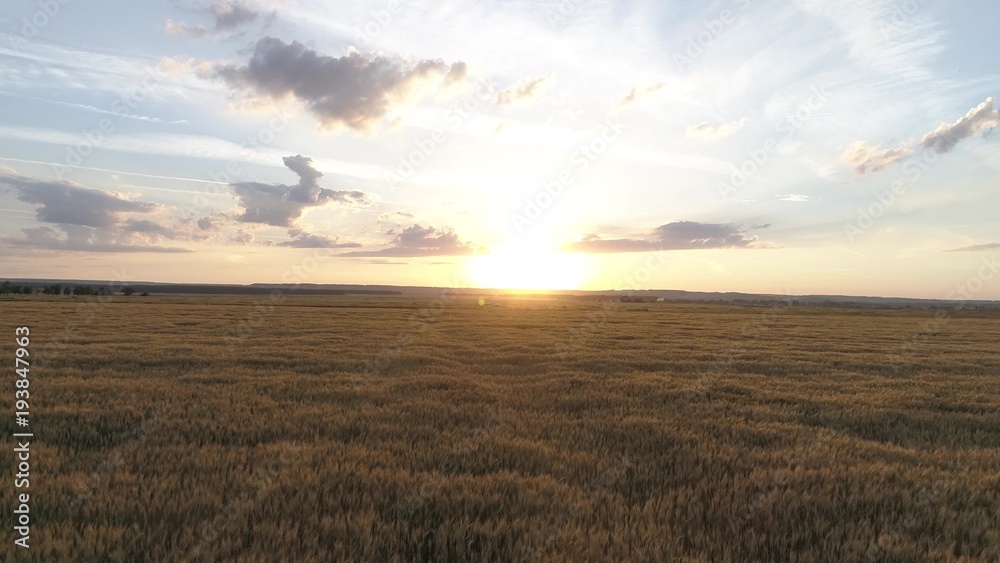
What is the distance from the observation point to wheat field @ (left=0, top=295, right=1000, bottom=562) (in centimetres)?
472

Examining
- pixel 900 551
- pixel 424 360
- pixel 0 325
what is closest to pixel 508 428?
pixel 900 551

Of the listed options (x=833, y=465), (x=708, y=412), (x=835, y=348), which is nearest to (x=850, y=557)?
(x=833, y=465)

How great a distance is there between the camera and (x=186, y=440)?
7715mm

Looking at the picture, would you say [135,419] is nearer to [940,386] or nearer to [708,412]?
[708,412]

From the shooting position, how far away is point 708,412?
10914mm

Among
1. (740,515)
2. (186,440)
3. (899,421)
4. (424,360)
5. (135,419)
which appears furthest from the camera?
(424,360)

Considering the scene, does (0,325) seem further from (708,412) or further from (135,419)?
(708,412)

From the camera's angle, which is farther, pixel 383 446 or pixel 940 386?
pixel 940 386

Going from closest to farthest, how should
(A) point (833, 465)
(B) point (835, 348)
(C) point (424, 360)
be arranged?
(A) point (833, 465) < (C) point (424, 360) < (B) point (835, 348)

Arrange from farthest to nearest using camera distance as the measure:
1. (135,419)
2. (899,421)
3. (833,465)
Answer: (899,421) → (135,419) → (833,465)

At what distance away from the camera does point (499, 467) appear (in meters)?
6.86

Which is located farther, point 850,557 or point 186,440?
point 186,440

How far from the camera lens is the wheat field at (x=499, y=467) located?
4.72m

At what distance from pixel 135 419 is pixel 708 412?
36.6ft
